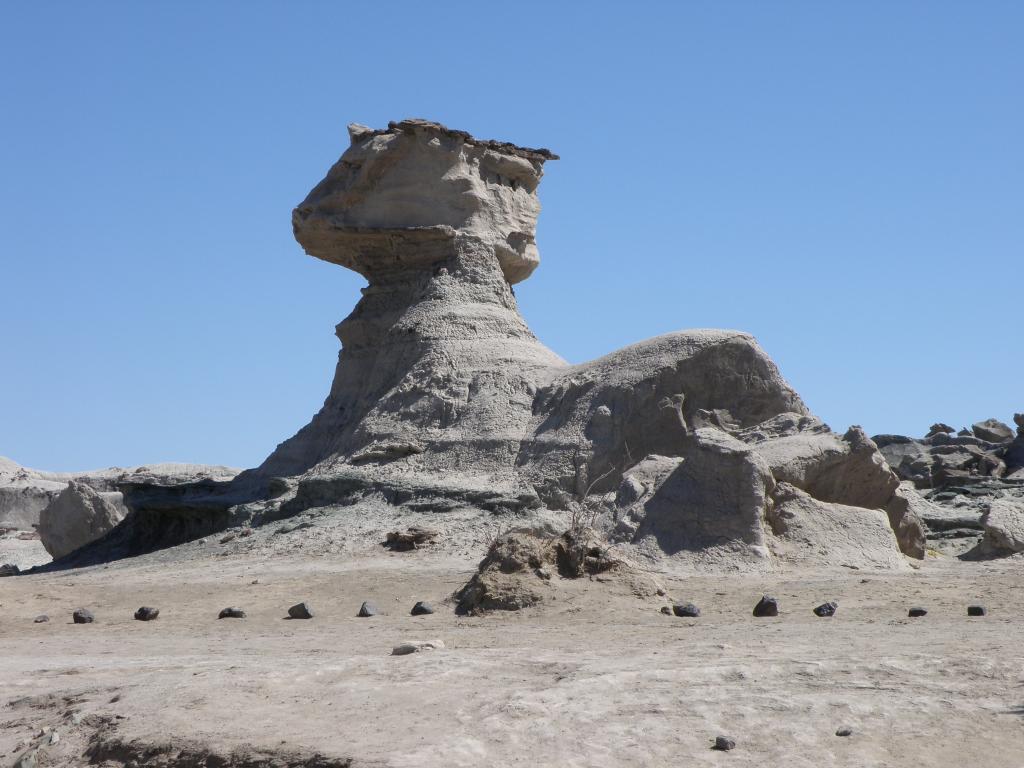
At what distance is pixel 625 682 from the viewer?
7086mm

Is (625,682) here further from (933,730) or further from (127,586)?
(127,586)

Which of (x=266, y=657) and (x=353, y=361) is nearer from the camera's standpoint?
(x=266, y=657)

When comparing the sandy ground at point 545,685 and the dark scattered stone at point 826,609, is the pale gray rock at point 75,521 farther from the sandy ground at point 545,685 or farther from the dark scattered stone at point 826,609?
the dark scattered stone at point 826,609

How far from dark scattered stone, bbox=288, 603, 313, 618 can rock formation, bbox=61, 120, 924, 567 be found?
3297mm

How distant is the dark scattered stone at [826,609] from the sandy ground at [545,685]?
0.11 meters

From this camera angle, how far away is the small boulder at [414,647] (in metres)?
8.27

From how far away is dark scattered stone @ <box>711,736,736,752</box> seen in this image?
622 cm

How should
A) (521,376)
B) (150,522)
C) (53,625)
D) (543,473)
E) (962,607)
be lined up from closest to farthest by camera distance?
(962,607)
(53,625)
(543,473)
(521,376)
(150,522)

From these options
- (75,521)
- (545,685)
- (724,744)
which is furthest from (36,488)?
(724,744)

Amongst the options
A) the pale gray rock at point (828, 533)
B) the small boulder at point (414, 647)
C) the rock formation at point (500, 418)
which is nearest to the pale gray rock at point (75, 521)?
the rock formation at point (500, 418)

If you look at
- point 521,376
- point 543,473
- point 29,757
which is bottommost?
point 29,757

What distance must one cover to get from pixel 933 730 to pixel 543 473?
348 inches

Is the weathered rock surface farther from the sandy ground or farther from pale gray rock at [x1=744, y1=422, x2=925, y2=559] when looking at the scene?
pale gray rock at [x1=744, y1=422, x2=925, y2=559]

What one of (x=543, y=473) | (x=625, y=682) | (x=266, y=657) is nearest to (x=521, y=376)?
(x=543, y=473)
